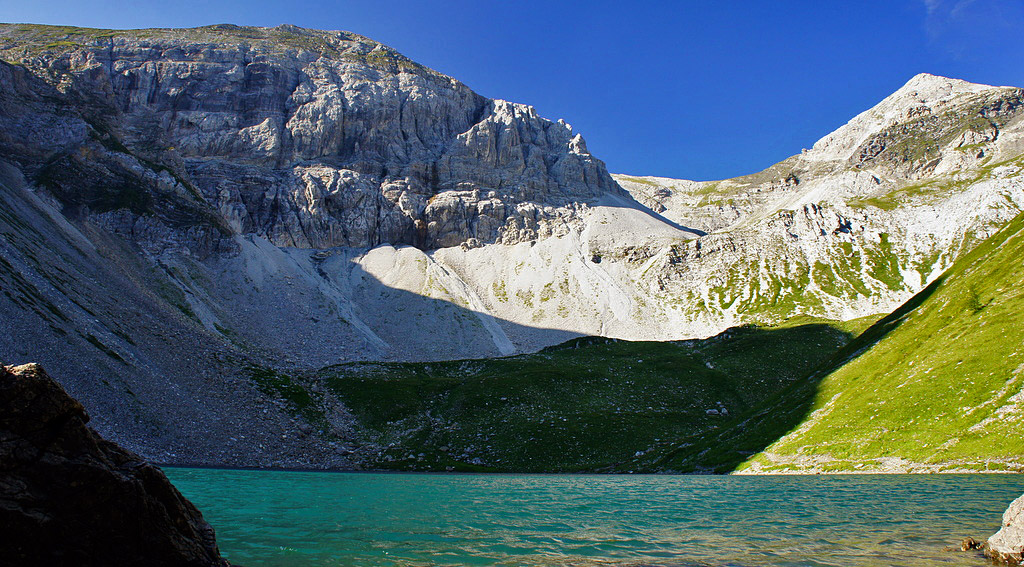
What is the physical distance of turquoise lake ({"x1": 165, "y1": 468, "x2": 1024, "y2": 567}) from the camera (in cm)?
1836

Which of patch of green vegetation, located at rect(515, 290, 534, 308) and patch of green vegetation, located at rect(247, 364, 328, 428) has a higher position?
patch of green vegetation, located at rect(515, 290, 534, 308)

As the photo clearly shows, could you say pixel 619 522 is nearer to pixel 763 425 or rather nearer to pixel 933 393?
pixel 933 393

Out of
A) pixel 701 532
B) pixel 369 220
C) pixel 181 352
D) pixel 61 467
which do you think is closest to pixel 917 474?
pixel 701 532

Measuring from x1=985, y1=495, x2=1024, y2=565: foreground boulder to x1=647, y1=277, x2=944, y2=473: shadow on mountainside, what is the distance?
43.0m

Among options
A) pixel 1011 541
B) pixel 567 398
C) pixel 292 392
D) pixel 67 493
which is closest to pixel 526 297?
pixel 567 398

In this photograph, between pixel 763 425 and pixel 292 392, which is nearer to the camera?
pixel 763 425

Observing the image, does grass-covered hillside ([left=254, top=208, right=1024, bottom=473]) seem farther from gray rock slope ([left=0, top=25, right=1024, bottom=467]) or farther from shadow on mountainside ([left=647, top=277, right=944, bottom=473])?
gray rock slope ([left=0, top=25, right=1024, bottom=467])

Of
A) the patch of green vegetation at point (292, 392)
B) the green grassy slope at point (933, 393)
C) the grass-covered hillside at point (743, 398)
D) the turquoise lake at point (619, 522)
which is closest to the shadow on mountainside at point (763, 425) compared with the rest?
the grass-covered hillside at point (743, 398)

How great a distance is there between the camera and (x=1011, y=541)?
595 inches

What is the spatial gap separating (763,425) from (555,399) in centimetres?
3504

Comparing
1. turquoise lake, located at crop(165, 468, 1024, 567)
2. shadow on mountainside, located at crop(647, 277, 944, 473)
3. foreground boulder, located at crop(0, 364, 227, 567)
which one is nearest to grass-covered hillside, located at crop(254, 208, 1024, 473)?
shadow on mountainside, located at crop(647, 277, 944, 473)

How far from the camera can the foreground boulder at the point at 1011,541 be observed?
14820mm

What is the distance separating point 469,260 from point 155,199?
3655 inches

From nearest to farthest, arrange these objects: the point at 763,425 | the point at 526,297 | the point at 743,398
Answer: the point at 763,425
the point at 743,398
the point at 526,297
